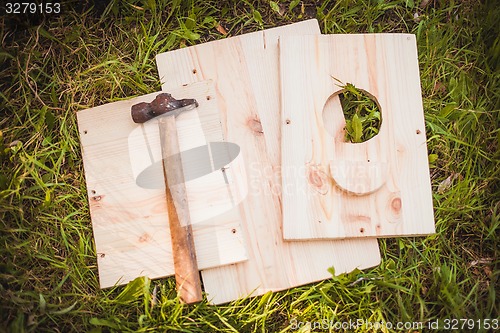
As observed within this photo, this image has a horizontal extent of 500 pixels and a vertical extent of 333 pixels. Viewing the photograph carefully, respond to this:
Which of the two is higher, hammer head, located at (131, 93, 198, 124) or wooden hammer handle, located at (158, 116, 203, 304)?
hammer head, located at (131, 93, 198, 124)

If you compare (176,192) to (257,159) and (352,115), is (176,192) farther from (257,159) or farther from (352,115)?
(352,115)

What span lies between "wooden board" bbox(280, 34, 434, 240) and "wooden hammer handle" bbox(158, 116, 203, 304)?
48 centimetres

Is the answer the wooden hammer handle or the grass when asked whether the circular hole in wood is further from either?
the wooden hammer handle

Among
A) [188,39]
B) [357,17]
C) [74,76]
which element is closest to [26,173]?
[74,76]

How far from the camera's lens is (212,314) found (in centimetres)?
281

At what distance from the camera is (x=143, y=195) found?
2.92m

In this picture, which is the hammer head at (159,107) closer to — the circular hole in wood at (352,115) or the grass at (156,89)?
the grass at (156,89)

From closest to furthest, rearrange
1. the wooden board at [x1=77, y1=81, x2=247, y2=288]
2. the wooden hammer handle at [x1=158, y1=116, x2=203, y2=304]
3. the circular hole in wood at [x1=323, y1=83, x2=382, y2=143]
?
the wooden hammer handle at [x1=158, y1=116, x2=203, y2=304] → the wooden board at [x1=77, y1=81, x2=247, y2=288] → the circular hole in wood at [x1=323, y1=83, x2=382, y2=143]

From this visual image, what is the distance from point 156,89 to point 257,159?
26.8 inches

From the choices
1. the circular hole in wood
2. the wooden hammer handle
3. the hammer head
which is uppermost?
the hammer head

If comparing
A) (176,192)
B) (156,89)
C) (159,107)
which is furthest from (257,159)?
(156,89)

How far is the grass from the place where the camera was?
9.25 ft

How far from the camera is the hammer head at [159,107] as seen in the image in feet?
9.52

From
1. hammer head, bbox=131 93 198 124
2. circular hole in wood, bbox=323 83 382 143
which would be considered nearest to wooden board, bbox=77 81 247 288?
hammer head, bbox=131 93 198 124
